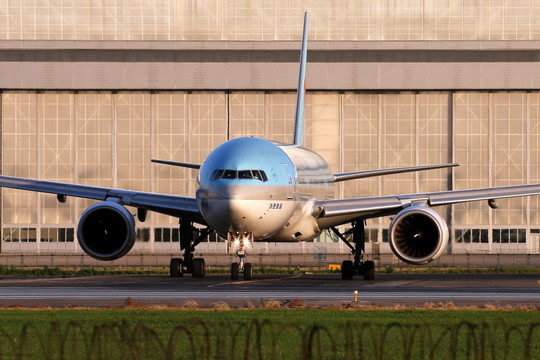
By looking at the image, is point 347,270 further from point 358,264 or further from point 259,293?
point 259,293

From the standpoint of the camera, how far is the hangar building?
75.1 m

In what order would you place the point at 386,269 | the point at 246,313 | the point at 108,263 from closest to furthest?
the point at 246,313
the point at 386,269
the point at 108,263

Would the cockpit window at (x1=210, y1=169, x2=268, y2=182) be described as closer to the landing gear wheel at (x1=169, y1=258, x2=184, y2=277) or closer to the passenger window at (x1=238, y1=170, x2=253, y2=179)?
the passenger window at (x1=238, y1=170, x2=253, y2=179)

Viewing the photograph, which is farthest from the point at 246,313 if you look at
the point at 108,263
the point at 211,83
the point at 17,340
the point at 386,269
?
the point at 211,83

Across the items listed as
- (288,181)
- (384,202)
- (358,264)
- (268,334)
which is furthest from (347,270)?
(268,334)

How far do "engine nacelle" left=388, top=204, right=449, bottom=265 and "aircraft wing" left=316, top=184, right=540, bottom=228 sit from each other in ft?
6.06

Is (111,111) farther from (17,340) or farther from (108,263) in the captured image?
(17,340)

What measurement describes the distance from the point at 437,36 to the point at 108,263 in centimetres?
2782

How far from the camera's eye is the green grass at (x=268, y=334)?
15914mm

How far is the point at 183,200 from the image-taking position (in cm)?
3981

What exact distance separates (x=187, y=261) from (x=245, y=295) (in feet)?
45.8

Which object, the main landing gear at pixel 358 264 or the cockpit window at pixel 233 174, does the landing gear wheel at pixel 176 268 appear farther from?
the cockpit window at pixel 233 174

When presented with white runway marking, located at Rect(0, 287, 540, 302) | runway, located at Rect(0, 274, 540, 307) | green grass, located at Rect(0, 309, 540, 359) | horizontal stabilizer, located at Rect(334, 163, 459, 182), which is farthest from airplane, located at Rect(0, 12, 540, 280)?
green grass, located at Rect(0, 309, 540, 359)

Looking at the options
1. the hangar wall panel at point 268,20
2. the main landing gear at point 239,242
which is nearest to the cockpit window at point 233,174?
the main landing gear at point 239,242
